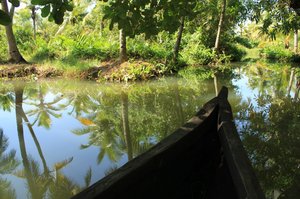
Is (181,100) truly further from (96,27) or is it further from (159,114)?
(96,27)

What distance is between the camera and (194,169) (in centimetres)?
271

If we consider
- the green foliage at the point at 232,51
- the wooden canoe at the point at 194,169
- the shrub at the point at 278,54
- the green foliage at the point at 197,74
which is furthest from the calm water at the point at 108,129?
the shrub at the point at 278,54

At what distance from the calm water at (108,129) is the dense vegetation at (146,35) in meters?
1.82

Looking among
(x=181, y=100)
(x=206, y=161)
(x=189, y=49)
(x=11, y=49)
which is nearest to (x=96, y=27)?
(x=189, y=49)

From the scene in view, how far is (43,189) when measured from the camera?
406 cm

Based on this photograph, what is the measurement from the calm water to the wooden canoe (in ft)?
3.81

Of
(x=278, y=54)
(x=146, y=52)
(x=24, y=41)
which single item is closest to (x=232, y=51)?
(x=278, y=54)

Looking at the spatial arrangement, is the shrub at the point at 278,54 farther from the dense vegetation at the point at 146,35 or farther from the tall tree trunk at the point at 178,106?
the tall tree trunk at the point at 178,106

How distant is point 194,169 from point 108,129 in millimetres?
4063

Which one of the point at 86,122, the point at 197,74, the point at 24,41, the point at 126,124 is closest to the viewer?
the point at 126,124

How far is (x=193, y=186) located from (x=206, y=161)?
0.27 m

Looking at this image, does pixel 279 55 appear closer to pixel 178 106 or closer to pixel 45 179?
pixel 178 106

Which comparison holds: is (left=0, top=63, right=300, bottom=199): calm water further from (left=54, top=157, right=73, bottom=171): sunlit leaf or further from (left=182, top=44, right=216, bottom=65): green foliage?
(left=182, top=44, right=216, bottom=65): green foliage

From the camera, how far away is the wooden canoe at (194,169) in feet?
5.57
